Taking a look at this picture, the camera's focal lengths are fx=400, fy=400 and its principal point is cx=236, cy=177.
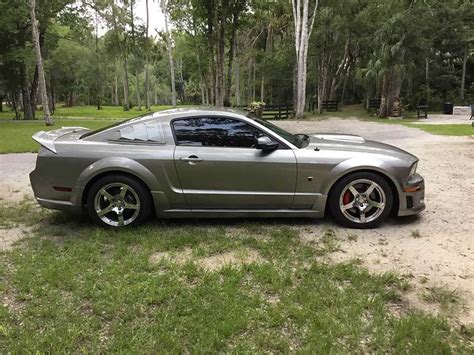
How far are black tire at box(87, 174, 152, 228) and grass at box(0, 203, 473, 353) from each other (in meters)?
0.28

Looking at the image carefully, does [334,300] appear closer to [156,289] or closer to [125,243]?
[156,289]

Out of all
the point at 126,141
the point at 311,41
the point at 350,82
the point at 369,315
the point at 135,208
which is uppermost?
the point at 311,41

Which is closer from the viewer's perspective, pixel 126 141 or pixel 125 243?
pixel 125 243

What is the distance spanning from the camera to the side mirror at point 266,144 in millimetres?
4430

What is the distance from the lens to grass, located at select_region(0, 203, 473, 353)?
8.28ft

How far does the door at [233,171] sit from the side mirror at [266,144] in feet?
0.18

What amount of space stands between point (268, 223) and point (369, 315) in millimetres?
2022

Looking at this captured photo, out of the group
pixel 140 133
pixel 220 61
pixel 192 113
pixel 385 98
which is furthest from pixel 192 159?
pixel 385 98

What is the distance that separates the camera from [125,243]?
13.6 feet

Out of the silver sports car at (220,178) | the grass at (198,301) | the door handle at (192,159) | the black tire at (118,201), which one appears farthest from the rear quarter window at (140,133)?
the grass at (198,301)

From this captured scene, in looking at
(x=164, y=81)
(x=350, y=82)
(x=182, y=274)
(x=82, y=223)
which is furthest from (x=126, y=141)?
(x=164, y=81)

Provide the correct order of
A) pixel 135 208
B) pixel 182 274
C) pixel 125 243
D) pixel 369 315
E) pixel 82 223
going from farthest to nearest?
1. pixel 82 223
2. pixel 135 208
3. pixel 125 243
4. pixel 182 274
5. pixel 369 315

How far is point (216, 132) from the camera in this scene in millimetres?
4613

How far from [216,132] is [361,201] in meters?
1.83
